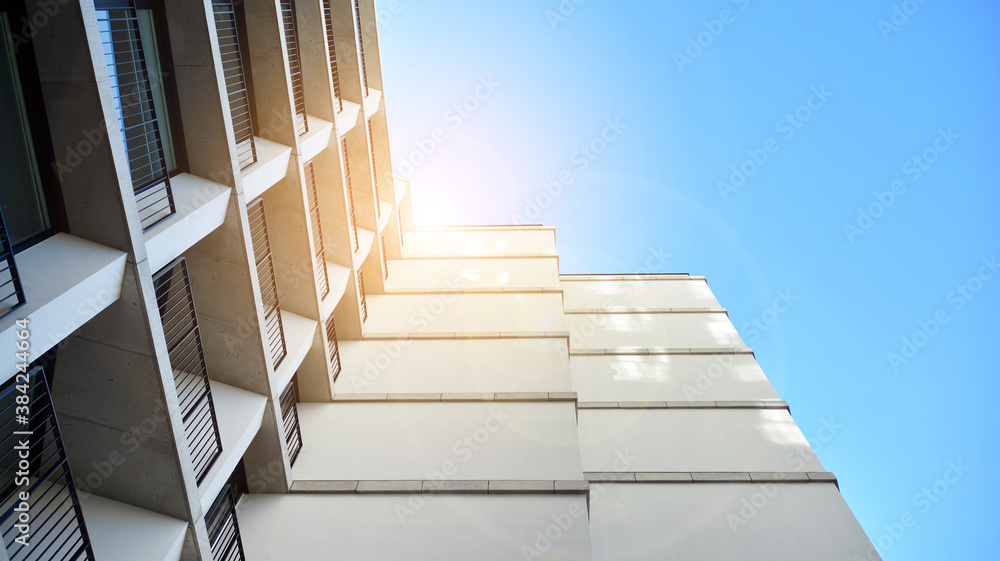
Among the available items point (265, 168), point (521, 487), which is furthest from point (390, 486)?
point (265, 168)

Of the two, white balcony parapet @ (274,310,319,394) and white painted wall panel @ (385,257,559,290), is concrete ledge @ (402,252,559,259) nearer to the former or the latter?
white painted wall panel @ (385,257,559,290)

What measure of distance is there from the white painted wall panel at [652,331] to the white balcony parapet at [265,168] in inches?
530

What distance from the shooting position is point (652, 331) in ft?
79.9

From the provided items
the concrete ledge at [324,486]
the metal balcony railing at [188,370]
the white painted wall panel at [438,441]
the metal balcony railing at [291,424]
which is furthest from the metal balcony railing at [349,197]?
the concrete ledge at [324,486]

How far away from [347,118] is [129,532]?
1238cm

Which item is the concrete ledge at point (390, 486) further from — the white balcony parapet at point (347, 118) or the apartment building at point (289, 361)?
the white balcony parapet at point (347, 118)

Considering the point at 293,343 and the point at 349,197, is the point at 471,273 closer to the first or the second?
the point at 349,197

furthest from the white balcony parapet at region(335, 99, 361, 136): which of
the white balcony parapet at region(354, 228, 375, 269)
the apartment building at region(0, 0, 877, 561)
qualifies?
the white balcony parapet at region(354, 228, 375, 269)

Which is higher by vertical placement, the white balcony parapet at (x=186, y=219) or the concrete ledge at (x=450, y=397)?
the white balcony parapet at (x=186, y=219)

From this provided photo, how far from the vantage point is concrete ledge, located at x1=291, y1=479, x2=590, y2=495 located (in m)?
13.0

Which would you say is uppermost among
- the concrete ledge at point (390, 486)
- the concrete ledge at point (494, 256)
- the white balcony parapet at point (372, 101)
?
the white balcony parapet at point (372, 101)

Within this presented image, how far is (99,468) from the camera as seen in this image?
31.0 ft

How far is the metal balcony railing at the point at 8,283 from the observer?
20.6 ft

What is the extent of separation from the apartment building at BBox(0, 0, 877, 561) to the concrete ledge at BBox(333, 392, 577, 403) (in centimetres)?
10
